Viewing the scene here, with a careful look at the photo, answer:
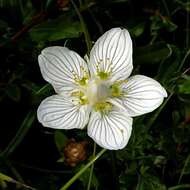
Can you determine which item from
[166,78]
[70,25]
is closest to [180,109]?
[166,78]

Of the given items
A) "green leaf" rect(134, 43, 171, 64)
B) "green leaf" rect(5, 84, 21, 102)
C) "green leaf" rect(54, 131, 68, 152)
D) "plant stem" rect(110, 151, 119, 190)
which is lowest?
"plant stem" rect(110, 151, 119, 190)

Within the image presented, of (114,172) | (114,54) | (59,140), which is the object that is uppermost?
(114,54)

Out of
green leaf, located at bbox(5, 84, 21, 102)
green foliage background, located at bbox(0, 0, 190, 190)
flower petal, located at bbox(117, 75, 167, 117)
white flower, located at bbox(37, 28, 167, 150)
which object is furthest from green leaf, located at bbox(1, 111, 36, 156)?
flower petal, located at bbox(117, 75, 167, 117)

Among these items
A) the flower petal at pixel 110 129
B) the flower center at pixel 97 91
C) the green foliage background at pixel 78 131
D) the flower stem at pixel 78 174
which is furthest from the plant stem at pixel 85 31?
the flower stem at pixel 78 174

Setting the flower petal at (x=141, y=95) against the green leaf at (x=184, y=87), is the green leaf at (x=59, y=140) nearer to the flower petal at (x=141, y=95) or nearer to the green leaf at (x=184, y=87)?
the flower petal at (x=141, y=95)

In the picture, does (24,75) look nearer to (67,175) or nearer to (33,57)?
(33,57)

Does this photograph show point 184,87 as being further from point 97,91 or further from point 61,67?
point 61,67

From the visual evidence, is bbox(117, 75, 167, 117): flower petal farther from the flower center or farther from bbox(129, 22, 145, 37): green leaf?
bbox(129, 22, 145, 37): green leaf

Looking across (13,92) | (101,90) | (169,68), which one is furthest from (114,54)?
(13,92)
